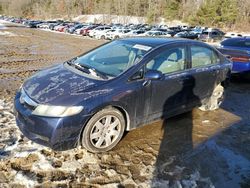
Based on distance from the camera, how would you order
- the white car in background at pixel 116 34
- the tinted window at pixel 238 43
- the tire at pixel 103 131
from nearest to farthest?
1. the tire at pixel 103 131
2. the tinted window at pixel 238 43
3. the white car in background at pixel 116 34

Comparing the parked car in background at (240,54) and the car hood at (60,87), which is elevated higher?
the car hood at (60,87)

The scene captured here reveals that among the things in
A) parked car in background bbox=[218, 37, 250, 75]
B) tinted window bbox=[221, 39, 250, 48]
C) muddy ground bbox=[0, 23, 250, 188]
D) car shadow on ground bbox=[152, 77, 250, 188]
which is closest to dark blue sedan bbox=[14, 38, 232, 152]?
muddy ground bbox=[0, 23, 250, 188]

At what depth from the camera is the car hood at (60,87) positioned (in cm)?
356

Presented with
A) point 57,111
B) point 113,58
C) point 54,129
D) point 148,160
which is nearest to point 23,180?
point 54,129

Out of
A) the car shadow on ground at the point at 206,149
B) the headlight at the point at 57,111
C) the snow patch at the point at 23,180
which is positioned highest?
the headlight at the point at 57,111

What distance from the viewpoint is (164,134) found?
473 centimetres

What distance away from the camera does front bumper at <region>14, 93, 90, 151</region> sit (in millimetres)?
3443

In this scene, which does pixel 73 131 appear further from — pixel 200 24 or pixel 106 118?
pixel 200 24

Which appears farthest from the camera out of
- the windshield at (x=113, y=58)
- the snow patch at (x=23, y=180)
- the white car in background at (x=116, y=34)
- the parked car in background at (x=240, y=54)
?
the white car in background at (x=116, y=34)


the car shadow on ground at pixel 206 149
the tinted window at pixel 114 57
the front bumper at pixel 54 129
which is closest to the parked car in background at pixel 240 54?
the car shadow on ground at pixel 206 149

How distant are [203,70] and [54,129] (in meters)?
3.15

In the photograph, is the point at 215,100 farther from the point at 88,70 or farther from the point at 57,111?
the point at 57,111

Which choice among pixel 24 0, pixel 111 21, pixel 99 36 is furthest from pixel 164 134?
pixel 24 0

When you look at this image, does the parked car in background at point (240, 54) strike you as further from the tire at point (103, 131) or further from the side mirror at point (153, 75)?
the tire at point (103, 131)
